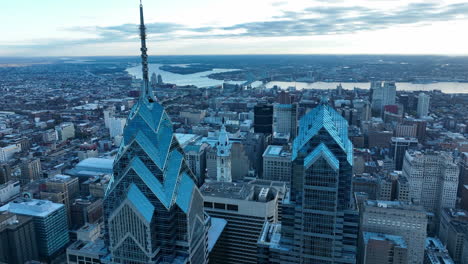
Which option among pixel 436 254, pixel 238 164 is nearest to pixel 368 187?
pixel 436 254

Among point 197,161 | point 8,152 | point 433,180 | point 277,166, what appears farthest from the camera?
point 8,152

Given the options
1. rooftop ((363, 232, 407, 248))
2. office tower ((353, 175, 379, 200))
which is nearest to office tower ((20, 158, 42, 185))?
office tower ((353, 175, 379, 200))

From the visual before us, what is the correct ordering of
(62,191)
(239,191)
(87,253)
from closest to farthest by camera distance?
(87,253)
(239,191)
(62,191)

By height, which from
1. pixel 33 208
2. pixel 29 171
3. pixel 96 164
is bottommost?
pixel 29 171

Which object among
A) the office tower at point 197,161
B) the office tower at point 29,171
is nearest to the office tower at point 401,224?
the office tower at point 197,161

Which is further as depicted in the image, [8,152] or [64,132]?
[64,132]

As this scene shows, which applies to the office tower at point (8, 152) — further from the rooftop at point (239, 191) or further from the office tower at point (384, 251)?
the office tower at point (384, 251)

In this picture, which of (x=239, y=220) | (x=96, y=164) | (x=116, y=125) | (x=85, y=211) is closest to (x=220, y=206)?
(x=239, y=220)

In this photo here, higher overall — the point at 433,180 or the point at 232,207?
the point at 232,207

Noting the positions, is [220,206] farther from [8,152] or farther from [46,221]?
[8,152]
